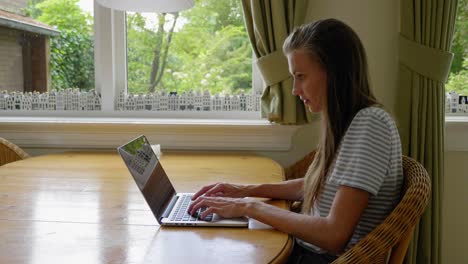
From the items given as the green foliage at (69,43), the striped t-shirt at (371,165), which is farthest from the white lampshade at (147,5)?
the green foliage at (69,43)

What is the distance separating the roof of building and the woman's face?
177 centimetres

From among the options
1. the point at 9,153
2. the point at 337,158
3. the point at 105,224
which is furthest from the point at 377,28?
the point at 9,153

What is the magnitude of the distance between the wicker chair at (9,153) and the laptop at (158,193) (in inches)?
40.6

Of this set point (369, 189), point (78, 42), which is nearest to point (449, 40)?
point (369, 189)

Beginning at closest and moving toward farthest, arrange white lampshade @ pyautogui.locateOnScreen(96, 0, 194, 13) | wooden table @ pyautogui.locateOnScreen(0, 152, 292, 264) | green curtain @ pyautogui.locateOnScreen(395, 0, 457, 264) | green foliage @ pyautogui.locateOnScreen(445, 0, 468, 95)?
wooden table @ pyautogui.locateOnScreen(0, 152, 292, 264) < white lampshade @ pyautogui.locateOnScreen(96, 0, 194, 13) < green curtain @ pyautogui.locateOnScreen(395, 0, 457, 264) < green foliage @ pyautogui.locateOnScreen(445, 0, 468, 95)

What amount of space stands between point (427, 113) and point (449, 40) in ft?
1.10

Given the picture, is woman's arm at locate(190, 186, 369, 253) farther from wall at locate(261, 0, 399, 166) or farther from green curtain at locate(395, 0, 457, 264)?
wall at locate(261, 0, 399, 166)

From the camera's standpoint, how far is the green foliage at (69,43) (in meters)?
2.57

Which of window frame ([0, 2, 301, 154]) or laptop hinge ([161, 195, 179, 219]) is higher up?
window frame ([0, 2, 301, 154])

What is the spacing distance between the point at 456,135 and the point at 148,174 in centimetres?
160

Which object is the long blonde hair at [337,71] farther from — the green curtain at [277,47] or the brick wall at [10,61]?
the brick wall at [10,61]

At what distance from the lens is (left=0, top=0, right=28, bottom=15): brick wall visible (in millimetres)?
2574

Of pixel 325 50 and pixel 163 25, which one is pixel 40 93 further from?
pixel 325 50

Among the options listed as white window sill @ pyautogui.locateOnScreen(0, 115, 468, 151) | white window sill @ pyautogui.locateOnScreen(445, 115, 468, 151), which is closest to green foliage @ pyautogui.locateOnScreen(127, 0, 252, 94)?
white window sill @ pyautogui.locateOnScreen(0, 115, 468, 151)
